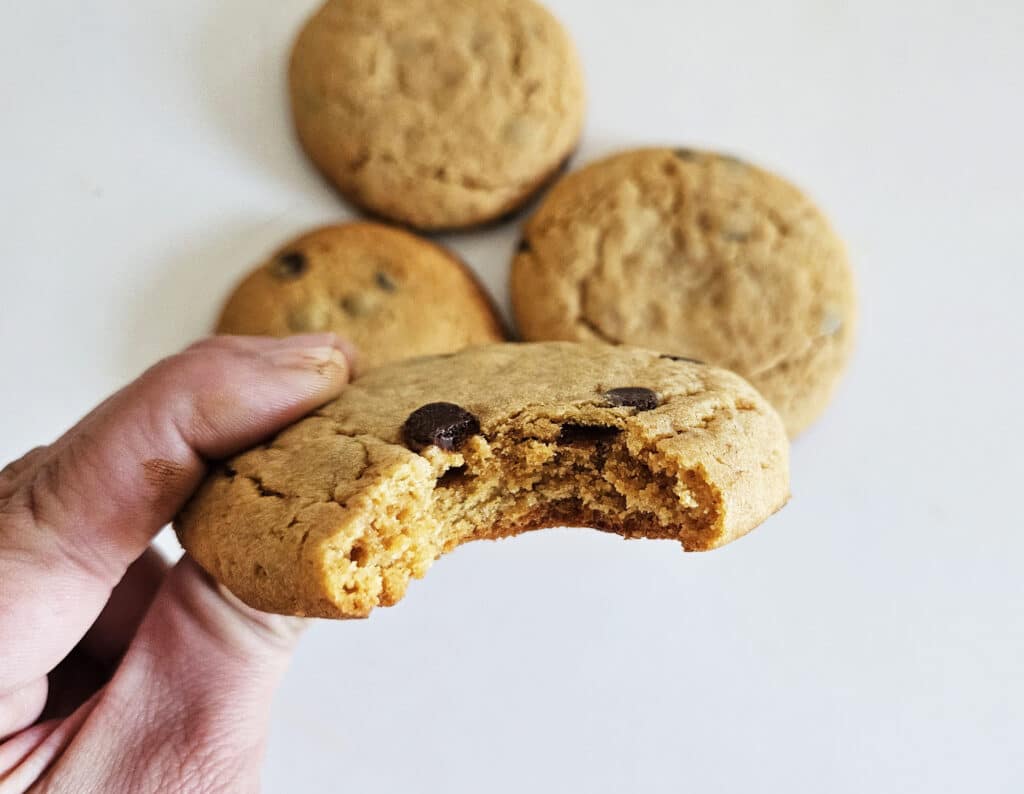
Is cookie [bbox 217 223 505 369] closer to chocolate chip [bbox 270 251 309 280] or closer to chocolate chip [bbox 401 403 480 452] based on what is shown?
chocolate chip [bbox 270 251 309 280]

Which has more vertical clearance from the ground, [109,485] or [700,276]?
[109,485]

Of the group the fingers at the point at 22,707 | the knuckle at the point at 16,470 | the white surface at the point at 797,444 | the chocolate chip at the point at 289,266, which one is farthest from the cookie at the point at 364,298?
the fingers at the point at 22,707

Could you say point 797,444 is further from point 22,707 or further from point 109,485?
point 22,707

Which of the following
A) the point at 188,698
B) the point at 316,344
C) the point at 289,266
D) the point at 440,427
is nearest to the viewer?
the point at 440,427

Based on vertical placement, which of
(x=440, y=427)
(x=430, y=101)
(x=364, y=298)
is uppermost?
(x=430, y=101)

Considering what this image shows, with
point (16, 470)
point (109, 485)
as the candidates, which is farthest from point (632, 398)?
point (16, 470)

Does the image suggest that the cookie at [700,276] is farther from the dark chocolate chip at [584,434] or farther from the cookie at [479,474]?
the dark chocolate chip at [584,434]
